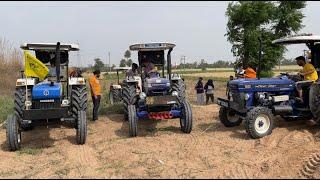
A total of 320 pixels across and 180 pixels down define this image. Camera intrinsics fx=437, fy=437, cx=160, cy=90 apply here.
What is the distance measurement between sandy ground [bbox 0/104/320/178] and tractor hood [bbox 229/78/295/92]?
1.04m

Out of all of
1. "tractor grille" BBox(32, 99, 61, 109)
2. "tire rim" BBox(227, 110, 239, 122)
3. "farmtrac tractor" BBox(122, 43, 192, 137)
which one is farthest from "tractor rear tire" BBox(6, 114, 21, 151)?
"tire rim" BBox(227, 110, 239, 122)

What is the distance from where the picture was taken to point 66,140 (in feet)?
34.3

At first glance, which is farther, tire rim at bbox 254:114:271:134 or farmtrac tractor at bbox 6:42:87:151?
tire rim at bbox 254:114:271:134

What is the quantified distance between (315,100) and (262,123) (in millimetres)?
1466

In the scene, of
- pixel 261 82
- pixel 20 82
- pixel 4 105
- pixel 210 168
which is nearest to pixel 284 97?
pixel 261 82

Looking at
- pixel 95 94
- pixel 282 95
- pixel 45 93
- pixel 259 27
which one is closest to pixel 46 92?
pixel 45 93

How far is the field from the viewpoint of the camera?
718cm

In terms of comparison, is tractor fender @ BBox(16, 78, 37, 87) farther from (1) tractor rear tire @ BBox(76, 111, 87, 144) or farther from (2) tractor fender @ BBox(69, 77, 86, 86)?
(1) tractor rear tire @ BBox(76, 111, 87, 144)

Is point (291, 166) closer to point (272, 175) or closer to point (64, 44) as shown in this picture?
point (272, 175)

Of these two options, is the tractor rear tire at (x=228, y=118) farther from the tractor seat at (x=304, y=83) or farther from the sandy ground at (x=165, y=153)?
the tractor seat at (x=304, y=83)

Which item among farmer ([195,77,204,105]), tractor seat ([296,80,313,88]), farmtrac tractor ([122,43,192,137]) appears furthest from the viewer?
farmer ([195,77,204,105])

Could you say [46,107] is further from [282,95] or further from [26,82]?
[282,95]

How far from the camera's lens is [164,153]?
8.43m

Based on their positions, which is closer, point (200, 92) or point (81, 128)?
point (81, 128)
